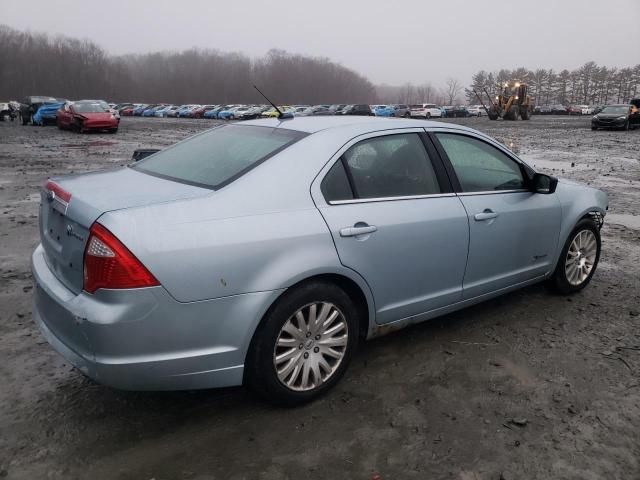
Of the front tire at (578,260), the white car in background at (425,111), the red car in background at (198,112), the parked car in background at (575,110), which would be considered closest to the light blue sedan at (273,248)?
the front tire at (578,260)

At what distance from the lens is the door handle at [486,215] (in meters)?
3.61

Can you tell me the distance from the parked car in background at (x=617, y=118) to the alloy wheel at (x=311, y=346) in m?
32.9

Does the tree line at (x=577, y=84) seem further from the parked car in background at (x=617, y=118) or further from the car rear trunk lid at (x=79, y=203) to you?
the car rear trunk lid at (x=79, y=203)

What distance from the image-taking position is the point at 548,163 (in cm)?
1459

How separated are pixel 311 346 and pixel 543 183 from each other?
2.32m

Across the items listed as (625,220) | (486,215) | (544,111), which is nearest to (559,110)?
(544,111)

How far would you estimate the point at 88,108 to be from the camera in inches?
974

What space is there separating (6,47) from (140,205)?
127 m

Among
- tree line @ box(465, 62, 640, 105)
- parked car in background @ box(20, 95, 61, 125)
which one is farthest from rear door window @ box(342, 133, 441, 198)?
tree line @ box(465, 62, 640, 105)

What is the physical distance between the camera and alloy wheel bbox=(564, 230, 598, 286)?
4594mm

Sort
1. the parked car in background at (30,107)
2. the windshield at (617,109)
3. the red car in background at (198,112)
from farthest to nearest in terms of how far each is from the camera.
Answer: the red car in background at (198,112) → the parked car in background at (30,107) → the windshield at (617,109)

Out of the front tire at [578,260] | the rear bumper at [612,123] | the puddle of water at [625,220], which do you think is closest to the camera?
the front tire at [578,260]

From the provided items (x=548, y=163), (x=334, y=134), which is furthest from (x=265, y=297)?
(x=548, y=163)

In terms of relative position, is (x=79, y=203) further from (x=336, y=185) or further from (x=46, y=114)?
(x=46, y=114)
